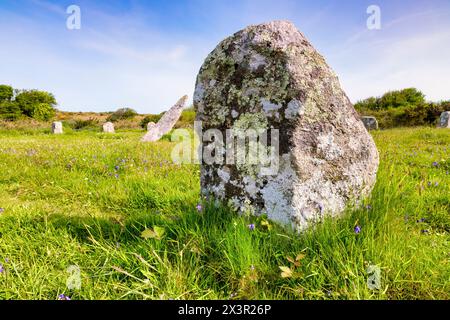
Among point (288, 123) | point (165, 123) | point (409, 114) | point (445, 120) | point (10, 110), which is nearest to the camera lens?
point (288, 123)

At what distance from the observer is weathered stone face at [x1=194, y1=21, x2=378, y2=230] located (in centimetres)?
278

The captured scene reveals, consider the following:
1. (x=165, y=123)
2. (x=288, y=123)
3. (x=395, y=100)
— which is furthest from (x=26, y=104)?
(x=288, y=123)

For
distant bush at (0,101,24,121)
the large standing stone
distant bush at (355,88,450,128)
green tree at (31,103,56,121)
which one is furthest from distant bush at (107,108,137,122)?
the large standing stone

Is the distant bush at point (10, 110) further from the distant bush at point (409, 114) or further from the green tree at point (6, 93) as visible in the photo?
the distant bush at point (409, 114)

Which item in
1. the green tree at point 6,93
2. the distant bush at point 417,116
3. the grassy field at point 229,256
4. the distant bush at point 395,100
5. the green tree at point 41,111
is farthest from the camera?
the green tree at point 6,93

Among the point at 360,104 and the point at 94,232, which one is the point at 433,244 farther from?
the point at 360,104

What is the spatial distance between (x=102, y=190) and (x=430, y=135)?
13.5 metres

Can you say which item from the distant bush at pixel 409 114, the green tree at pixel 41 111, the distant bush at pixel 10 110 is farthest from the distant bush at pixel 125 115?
the distant bush at pixel 409 114

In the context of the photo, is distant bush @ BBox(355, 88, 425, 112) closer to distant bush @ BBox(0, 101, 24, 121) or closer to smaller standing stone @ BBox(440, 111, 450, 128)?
smaller standing stone @ BBox(440, 111, 450, 128)

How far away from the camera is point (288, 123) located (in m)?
2.80

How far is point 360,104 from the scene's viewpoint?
38406mm

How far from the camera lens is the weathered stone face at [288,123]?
2.78 metres

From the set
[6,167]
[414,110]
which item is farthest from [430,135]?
[414,110]

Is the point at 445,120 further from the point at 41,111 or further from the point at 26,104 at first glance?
the point at 26,104
